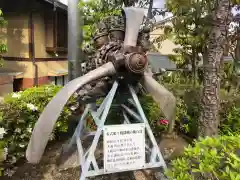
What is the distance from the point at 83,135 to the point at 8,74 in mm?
6617

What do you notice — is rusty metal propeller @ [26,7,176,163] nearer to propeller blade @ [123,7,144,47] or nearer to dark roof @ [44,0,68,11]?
propeller blade @ [123,7,144,47]

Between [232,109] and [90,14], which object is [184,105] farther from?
[90,14]

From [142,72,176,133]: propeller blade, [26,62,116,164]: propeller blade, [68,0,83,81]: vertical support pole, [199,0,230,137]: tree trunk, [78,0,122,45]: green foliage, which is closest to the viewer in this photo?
[26,62,116,164]: propeller blade

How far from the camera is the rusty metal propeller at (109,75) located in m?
2.71

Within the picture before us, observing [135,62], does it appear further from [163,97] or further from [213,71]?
[213,71]

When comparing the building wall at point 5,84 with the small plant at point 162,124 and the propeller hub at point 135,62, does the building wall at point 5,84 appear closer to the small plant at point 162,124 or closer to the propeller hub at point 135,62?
the small plant at point 162,124

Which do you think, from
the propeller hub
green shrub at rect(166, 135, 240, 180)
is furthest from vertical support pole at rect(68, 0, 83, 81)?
green shrub at rect(166, 135, 240, 180)

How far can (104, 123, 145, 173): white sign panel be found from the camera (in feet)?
10.2

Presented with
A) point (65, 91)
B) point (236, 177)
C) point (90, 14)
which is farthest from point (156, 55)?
point (236, 177)

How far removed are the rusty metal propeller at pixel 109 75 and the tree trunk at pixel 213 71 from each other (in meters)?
0.46

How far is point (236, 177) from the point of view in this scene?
5.13ft

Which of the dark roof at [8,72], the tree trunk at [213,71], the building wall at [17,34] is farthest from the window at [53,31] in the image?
the tree trunk at [213,71]

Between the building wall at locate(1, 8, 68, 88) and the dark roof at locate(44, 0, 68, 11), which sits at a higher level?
the dark roof at locate(44, 0, 68, 11)

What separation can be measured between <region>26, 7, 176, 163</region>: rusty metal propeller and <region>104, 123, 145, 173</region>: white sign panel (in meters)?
0.54
